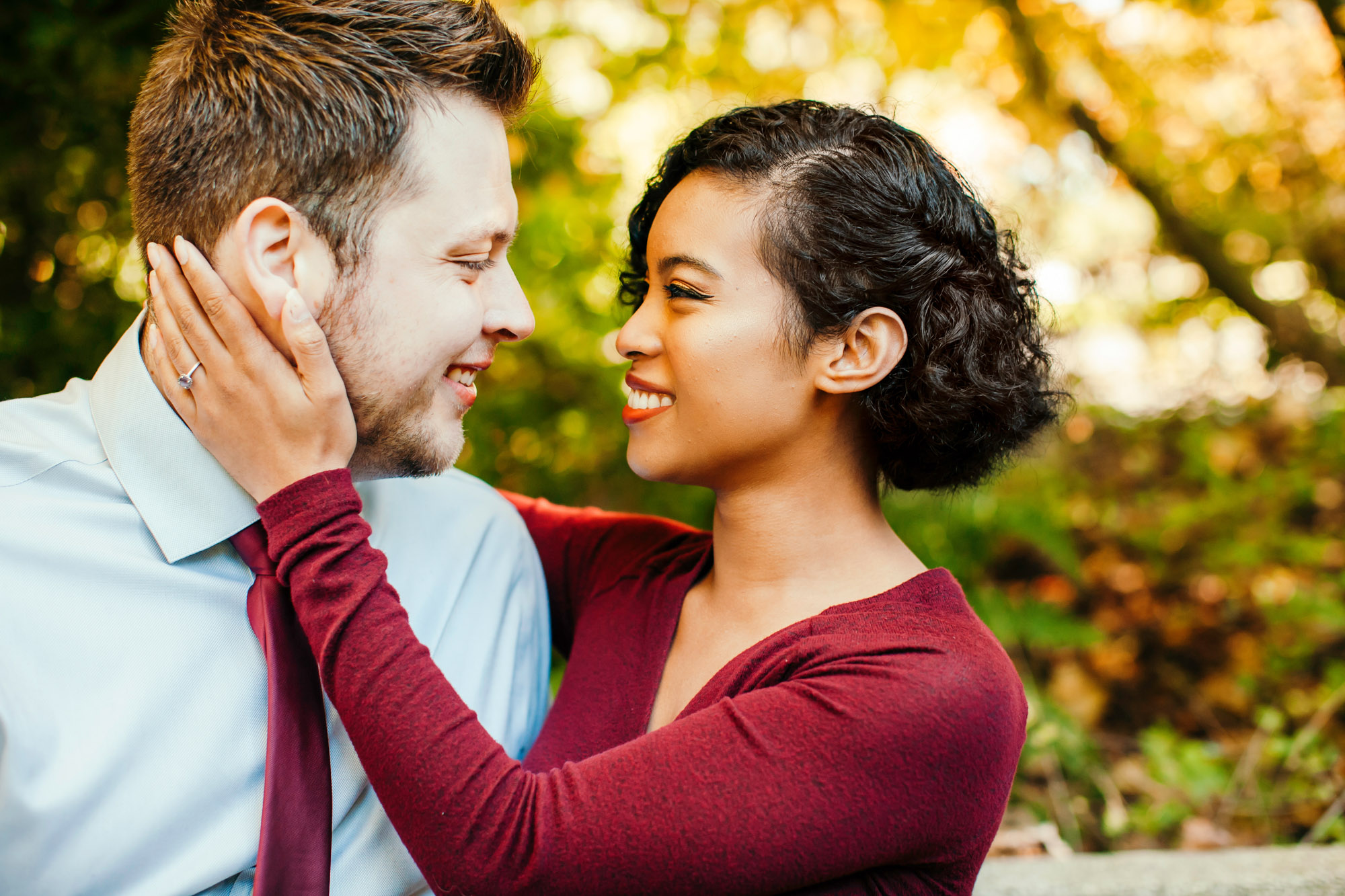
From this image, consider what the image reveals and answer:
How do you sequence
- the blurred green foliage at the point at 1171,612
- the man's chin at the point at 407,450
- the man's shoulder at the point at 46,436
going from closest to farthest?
the man's shoulder at the point at 46,436 < the man's chin at the point at 407,450 < the blurred green foliage at the point at 1171,612

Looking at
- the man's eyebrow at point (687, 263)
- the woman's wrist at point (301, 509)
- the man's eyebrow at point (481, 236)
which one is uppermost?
the man's eyebrow at point (481, 236)

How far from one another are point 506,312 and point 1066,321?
514cm

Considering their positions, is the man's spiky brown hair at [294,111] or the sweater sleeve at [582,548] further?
the sweater sleeve at [582,548]

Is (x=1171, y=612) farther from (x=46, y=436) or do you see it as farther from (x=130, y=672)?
(x=46, y=436)

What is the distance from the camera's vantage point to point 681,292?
5.84 ft

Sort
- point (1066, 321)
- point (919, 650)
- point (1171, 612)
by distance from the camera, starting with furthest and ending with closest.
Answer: point (1066, 321)
point (1171, 612)
point (919, 650)

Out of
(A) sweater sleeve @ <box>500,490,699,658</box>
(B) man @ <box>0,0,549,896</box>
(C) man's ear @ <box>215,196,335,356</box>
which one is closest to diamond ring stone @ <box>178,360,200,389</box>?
(B) man @ <box>0,0,549,896</box>

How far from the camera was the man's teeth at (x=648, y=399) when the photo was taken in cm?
182

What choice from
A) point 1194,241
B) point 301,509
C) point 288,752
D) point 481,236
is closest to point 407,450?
point 301,509

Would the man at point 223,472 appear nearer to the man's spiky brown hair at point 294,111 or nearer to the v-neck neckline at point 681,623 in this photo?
the man's spiky brown hair at point 294,111

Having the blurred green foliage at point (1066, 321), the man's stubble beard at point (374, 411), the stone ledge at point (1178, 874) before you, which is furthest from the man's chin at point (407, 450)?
the stone ledge at point (1178, 874)

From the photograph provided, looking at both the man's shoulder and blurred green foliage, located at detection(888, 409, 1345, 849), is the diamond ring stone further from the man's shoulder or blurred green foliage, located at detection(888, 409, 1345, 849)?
blurred green foliage, located at detection(888, 409, 1345, 849)

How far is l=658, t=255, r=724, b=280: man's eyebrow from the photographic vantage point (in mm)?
1733

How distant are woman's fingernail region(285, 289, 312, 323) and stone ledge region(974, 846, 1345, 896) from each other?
2046 mm
